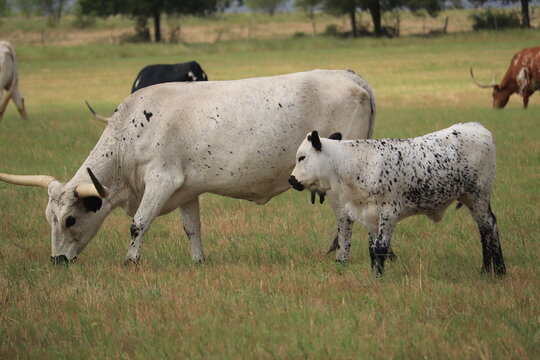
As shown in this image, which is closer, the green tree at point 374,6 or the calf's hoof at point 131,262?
the calf's hoof at point 131,262

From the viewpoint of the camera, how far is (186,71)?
16.0 metres

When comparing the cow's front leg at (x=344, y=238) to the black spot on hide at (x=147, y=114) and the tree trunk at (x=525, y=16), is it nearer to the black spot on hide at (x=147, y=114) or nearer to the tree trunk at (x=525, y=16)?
the black spot on hide at (x=147, y=114)

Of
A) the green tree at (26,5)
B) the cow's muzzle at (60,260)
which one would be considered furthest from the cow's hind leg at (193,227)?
the green tree at (26,5)

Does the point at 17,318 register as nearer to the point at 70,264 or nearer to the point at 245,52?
the point at 70,264

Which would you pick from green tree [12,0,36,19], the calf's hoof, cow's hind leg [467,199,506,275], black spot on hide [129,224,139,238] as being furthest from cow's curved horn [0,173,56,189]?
green tree [12,0,36,19]

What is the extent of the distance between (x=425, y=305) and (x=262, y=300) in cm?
115

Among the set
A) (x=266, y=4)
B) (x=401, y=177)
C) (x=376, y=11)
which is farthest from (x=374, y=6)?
(x=266, y=4)

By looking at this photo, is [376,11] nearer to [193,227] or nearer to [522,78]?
[522,78]

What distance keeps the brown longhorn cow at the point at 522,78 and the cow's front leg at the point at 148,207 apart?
15.3m

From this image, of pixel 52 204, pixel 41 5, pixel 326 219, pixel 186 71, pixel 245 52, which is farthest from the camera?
pixel 41 5

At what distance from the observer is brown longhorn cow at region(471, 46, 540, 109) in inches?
874

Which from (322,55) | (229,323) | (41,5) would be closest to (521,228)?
(229,323)

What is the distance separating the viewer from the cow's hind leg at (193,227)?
9062mm

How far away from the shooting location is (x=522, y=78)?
22.5 meters
